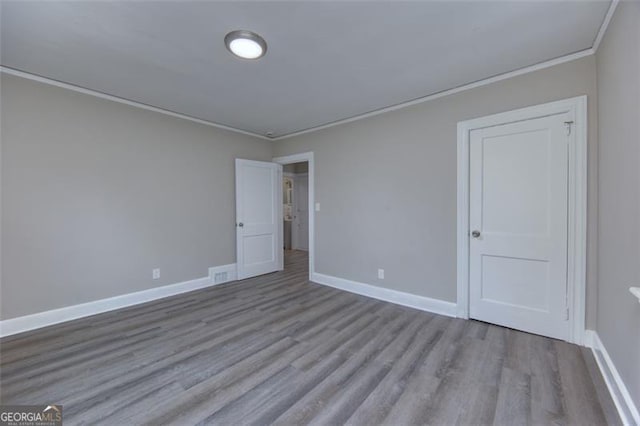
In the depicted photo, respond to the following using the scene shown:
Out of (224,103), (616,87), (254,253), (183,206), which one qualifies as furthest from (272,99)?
(616,87)

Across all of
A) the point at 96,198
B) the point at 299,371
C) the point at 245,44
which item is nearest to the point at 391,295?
the point at 299,371

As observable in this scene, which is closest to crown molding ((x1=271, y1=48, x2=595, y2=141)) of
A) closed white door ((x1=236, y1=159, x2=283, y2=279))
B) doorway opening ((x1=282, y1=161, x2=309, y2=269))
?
closed white door ((x1=236, y1=159, x2=283, y2=279))

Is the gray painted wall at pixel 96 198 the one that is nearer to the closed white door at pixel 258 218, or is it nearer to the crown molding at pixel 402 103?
the crown molding at pixel 402 103

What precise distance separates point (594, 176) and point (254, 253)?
420 cm

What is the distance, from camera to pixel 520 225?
2.45 metres

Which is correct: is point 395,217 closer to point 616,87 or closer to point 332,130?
point 332,130

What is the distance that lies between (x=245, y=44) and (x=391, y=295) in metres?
3.04

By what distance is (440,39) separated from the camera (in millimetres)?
1961

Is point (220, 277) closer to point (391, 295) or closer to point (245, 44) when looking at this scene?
point (391, 295)

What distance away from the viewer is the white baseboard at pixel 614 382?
1.39m

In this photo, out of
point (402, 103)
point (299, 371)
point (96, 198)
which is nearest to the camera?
point (299, 371)

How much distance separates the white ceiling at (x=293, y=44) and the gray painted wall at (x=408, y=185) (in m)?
0.24

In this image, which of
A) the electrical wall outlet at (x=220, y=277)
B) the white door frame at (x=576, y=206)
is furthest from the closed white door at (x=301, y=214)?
the white door frame at (x=576, y=206)

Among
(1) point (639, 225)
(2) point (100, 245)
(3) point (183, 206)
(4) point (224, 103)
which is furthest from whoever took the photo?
(3) point (183, 206)
